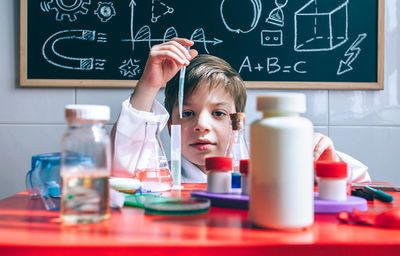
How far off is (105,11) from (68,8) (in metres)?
0.16

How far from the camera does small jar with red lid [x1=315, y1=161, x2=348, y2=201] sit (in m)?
0.51

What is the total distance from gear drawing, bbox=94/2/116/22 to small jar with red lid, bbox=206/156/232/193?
1252 mm

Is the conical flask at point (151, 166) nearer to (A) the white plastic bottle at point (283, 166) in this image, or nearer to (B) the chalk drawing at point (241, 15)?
(A) the white plastic bottle at point (283, 166)

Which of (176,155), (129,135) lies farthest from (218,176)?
(129,135)

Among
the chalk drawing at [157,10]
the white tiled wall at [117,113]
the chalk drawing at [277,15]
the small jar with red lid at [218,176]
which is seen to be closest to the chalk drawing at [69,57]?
the white tiled wall at [117,113]

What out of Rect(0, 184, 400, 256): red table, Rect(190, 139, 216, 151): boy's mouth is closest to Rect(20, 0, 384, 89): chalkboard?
Rect(190, 139, 216, 151): boy's mouth

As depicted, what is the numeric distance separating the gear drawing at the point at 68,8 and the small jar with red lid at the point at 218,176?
130cm

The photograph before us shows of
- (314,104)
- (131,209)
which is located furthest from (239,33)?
(131,209)

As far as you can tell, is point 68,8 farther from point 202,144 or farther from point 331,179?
point 331,179

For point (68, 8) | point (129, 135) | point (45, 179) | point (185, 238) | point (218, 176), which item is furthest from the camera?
point (68, 8)

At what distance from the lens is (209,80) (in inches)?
55.3

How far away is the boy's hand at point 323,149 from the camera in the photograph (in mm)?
927

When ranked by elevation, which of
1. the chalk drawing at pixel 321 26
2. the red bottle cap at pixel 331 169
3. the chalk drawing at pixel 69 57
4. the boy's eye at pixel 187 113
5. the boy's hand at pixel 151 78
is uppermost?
the chalk drawing at pixel 321 26

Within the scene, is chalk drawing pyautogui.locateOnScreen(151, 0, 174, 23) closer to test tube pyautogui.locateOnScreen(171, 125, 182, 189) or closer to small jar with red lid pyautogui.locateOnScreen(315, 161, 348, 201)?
test tube pyautogui.locateOnScreen(171, 125, 182, 189)
